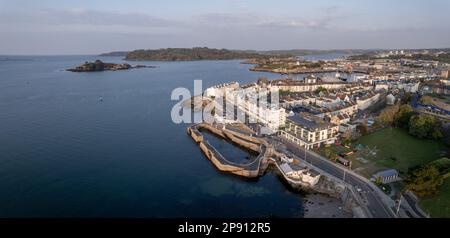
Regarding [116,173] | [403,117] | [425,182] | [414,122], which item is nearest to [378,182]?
[425,182]

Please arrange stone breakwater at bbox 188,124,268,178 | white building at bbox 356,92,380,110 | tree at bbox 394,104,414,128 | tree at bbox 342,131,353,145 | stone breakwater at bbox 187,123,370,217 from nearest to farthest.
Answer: stone breakwater at bbox 187,123,370,217 < stone breakwater at bbox 188,124,268,178 < tree at bbox 342,131,353,145 < tree at bbox 394,104,414,128 < white building at bbox 356,92,380,110

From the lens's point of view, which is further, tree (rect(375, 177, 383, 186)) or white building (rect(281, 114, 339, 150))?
white building (rect(281, 114, 339, 150))

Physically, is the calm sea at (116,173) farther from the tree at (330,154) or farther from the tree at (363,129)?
the tree at (363,129)

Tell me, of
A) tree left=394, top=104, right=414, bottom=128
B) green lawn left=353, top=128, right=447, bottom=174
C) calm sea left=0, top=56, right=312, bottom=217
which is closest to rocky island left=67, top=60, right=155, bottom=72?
calm sea left=0, top=56, right=312, bottom=217

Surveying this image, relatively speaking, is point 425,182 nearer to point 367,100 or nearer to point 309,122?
point 309,122

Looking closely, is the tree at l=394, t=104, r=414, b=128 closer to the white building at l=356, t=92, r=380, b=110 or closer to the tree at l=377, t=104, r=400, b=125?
the tree at l=377, t=104, r=400, b=125

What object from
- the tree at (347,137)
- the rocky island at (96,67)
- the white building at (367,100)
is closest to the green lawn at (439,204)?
the tree at (347,137)
